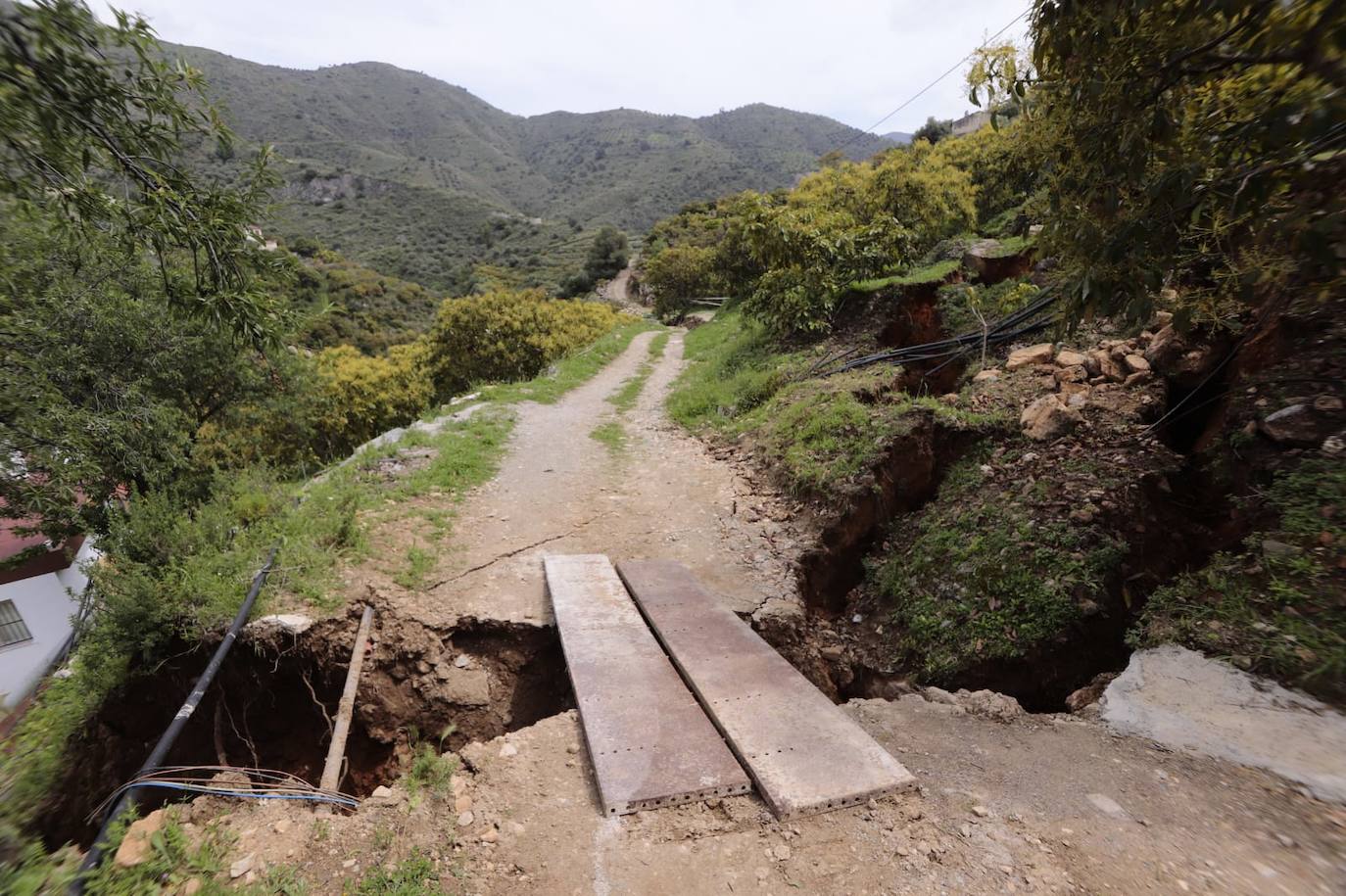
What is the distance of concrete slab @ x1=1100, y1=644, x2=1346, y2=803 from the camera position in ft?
7.04

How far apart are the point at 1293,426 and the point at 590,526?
526cm

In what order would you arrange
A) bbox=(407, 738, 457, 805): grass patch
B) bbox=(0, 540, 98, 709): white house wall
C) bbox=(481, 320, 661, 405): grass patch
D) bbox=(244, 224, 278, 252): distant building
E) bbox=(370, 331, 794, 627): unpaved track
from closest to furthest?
bbox=(407, 738, 457, 805): grass patch < bbox=(244, 224, 278, 252): distant building < bbox=(370, 331, 794, 627): unpaved track < bbox=(0, 540, 98, 709): white house wall < bbox=(481, 320, 661, 405): grass patch

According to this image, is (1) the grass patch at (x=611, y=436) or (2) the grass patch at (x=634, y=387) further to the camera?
(2) the grass patch at (x=634, y=387)

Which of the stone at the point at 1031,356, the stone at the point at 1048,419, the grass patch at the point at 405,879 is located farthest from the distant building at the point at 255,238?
the stone at the point at 1031,356

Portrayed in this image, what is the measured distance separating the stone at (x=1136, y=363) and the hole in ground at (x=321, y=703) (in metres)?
5.32

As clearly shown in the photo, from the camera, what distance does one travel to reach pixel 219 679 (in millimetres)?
3926

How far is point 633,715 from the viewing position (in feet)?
9.69

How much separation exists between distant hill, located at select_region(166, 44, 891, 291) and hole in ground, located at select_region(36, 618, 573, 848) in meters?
53.5

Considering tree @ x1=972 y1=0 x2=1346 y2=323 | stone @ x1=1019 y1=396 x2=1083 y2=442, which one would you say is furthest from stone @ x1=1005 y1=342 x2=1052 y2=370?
tree @ x1=972 y1=0 x2=1346 y2=323

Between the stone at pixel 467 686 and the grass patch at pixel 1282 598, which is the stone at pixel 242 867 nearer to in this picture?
the stone at pixel 467 686

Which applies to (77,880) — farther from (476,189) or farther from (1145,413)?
(476,189)

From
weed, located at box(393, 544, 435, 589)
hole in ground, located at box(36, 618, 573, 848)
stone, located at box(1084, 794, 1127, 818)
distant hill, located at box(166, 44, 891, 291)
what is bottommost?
hole in ground, located at box(36, 618, 573, 848)

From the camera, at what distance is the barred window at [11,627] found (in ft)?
32.3

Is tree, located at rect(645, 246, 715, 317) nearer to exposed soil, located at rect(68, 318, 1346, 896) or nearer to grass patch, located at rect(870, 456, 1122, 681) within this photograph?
exposed soil, located at rect(68, 318, 1346, 896)
